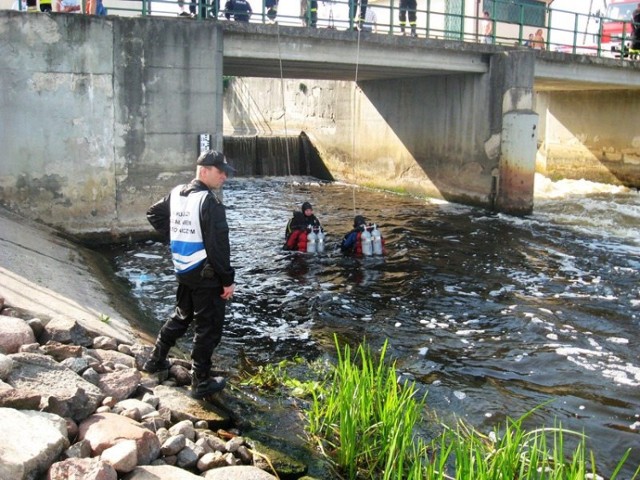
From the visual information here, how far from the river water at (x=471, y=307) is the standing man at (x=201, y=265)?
145 cm

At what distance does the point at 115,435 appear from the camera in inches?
154

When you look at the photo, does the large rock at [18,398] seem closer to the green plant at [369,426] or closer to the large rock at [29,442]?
the large rock at [29,442]

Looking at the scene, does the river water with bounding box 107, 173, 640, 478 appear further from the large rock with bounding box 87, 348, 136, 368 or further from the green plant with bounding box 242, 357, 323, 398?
the large rock with bounding box 87, 348, 136, 368

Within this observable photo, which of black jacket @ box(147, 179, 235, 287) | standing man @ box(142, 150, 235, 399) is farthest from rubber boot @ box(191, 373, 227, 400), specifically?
black jacket @ box(147, 179, 235, 287)

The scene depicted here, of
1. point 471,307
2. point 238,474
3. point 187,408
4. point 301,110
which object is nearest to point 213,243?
point 187,408

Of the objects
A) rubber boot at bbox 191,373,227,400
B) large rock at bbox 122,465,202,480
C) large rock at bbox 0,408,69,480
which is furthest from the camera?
rubber boot at bbox 191,373,227,400

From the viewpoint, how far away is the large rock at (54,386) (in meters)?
4.06

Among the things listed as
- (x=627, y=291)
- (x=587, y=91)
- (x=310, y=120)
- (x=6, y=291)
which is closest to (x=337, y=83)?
(x=310, y=120)

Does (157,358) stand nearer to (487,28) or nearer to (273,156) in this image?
(487,28)

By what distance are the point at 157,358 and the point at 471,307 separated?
5251 millimetres

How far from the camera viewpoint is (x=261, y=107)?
109ft

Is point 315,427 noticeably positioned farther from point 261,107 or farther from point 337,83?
point 261,107

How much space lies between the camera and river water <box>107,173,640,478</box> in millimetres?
6434

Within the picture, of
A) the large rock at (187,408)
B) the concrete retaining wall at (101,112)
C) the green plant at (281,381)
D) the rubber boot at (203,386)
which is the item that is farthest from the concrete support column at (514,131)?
the large rock at (187,408)
